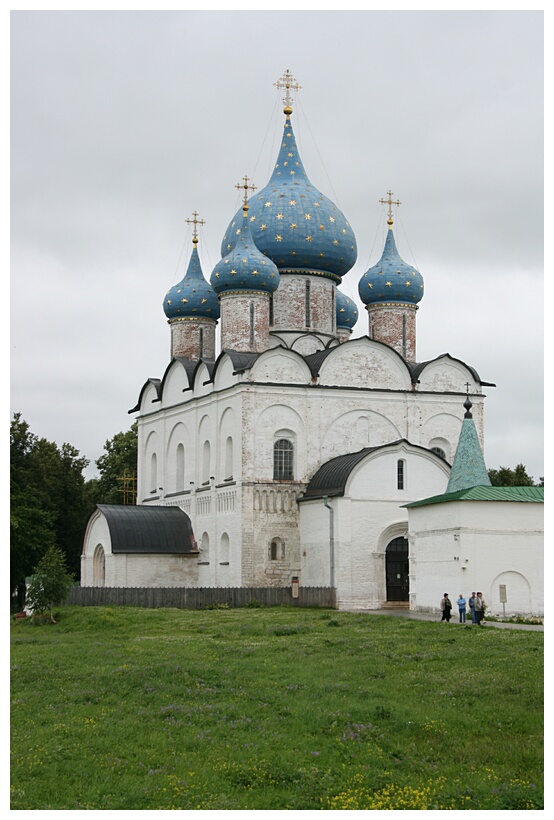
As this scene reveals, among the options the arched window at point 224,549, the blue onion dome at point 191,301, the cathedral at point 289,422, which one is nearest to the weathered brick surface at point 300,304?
the cathedral at point 289,422

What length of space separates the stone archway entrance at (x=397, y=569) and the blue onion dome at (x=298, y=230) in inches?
388

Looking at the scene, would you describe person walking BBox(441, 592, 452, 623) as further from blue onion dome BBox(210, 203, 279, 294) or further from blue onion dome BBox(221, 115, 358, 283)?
blue onion dome BBox(221, 115, 358, 283)

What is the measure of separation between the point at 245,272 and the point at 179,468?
23.3 ft

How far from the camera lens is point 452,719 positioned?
12914 millimetres

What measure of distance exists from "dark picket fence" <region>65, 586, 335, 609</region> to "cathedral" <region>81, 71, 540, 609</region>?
0.98 metres

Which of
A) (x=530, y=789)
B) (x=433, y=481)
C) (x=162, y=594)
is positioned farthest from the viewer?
(x=433, y=481)

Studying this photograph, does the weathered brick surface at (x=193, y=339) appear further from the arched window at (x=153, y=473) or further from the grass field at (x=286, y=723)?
the grass field at (x=286, y=723)

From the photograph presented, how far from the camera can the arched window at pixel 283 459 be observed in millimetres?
32281

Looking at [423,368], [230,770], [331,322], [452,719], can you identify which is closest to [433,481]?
[423,368]

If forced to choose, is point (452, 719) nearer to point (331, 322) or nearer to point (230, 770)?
point (230, 770)

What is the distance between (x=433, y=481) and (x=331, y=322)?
760cm

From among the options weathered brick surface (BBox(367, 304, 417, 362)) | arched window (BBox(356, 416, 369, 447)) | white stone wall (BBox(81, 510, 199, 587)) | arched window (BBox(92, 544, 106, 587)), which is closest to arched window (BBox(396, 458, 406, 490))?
arched window (BBox(356, 416, 369, 447))

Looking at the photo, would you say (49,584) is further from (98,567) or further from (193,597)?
(98,567)

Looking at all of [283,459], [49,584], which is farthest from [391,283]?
[49,584]
